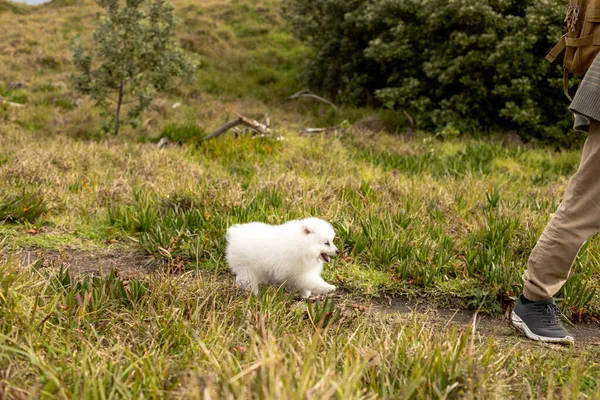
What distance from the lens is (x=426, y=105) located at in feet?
41.8

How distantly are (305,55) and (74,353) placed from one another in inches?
749

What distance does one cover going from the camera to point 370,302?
412 cm

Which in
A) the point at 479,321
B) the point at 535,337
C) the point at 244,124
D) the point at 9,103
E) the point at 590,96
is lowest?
the point at 9,103

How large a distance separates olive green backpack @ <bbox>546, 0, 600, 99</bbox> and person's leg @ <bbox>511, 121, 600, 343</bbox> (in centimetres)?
42

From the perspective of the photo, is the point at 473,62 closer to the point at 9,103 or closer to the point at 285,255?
the point at 285,255

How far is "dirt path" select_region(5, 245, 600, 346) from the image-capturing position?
3742 mm

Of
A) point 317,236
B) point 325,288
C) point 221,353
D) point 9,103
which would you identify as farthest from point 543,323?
point 9,103

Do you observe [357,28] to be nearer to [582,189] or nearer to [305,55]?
[305,55]

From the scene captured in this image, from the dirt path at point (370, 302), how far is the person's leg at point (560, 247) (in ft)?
0.67

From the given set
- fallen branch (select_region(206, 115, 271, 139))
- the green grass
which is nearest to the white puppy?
the green grass

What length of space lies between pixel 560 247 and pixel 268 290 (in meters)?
1.83

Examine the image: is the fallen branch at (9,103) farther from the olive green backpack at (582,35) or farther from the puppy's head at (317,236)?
the olive green backpack at (582,35)

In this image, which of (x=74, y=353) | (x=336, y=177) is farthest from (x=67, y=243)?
(x=336, y=177)

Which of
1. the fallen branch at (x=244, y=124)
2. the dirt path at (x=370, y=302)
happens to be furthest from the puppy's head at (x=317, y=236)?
the fallen branch at (x=244, y=124)
